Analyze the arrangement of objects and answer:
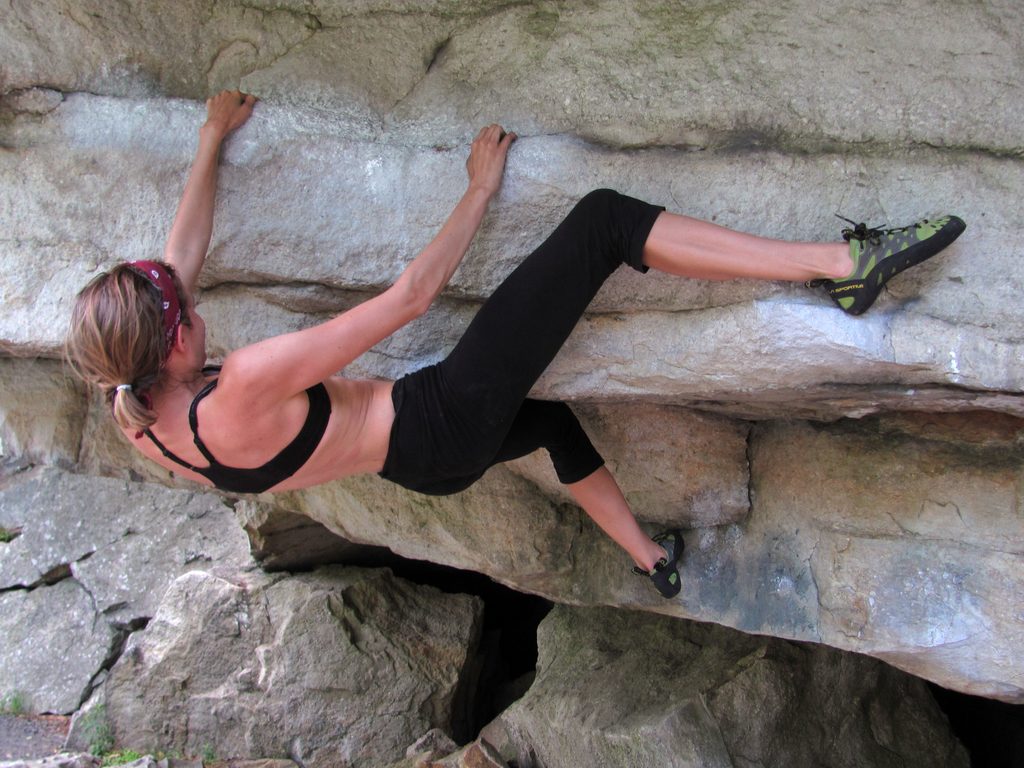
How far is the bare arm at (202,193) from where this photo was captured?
2.54 meters

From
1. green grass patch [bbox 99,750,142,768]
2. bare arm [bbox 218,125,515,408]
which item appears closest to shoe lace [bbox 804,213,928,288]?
bare arm [bbox 218,125,515,408]

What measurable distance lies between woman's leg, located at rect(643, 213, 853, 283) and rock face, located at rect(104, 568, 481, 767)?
2.69m

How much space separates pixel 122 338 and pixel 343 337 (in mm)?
471

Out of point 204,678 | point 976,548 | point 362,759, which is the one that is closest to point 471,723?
point 362,759

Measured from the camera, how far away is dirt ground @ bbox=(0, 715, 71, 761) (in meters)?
5.11

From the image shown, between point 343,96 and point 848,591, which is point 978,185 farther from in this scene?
point 343,96

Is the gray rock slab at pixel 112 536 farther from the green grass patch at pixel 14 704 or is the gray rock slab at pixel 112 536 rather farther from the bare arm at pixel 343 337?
the bare arm at pixel 343 337

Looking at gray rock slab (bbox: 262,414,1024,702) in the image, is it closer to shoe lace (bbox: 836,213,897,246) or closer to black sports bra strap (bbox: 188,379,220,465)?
shoe lace (bbox: 836,213,897,246)

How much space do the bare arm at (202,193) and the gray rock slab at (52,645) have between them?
151 inches

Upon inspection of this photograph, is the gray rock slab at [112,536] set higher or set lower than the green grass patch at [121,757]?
lower

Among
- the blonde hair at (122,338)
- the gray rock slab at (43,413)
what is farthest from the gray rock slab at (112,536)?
the blonde hair at (122,338)

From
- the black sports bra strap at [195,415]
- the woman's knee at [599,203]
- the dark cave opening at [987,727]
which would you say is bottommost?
the dark cave opening at [987,727]

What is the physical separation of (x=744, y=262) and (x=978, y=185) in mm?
595

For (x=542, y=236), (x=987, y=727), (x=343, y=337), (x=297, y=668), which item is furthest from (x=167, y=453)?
(x=987, y=727)
